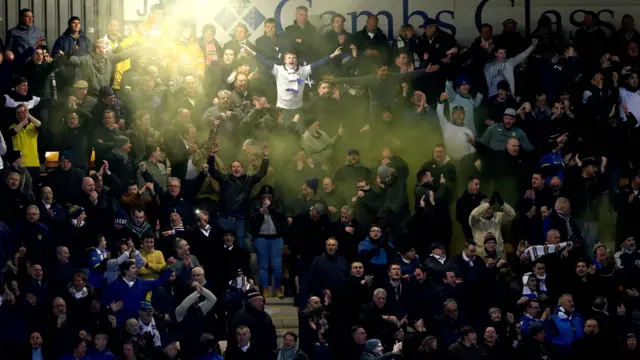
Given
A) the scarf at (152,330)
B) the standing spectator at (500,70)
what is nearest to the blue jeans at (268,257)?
the scarf at (152,330)

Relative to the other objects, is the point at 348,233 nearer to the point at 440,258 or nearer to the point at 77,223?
the point at 440,258

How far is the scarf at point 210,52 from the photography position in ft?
85.8

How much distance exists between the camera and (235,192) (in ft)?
76.8

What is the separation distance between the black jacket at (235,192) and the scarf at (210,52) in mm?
3060

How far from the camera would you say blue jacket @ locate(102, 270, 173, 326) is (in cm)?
2175

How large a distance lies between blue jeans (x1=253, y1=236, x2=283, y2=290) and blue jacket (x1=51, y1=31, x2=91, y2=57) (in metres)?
4.53

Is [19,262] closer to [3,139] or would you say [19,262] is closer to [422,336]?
[3,139]

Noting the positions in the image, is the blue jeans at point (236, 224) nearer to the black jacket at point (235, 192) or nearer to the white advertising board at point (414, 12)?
the black jacket at point (235, 192)

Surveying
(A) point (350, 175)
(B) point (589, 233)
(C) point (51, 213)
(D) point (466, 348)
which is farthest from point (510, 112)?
(C) point (51, 213)

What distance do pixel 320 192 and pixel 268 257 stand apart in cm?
137

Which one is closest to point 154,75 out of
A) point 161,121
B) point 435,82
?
point 161,121

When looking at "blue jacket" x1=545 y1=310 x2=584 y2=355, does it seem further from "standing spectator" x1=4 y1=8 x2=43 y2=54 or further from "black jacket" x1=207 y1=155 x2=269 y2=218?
"standing spectator" x1=4 y1=8 x2=43 y2=54

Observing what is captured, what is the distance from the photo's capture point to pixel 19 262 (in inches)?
869

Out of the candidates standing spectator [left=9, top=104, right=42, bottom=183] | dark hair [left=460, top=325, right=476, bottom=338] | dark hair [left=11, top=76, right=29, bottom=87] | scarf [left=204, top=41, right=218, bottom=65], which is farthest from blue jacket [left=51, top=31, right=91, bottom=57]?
dark hair [left=460, top=325, right=476, bottom=338]
